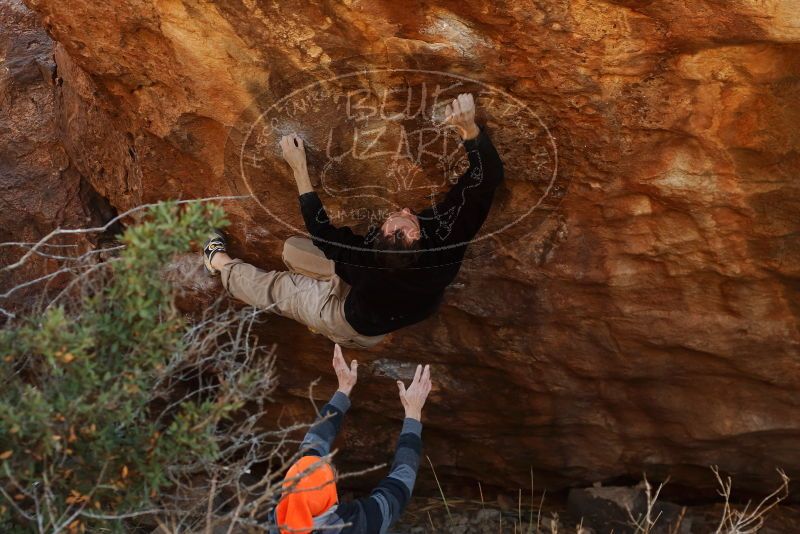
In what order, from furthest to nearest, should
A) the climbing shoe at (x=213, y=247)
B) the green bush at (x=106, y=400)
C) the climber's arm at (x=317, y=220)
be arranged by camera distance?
1. the climbing shoe at (x=213, y=247)
2. the climber's arm at (x=317, y=220)
3. the green bush at (x=106, y=400)

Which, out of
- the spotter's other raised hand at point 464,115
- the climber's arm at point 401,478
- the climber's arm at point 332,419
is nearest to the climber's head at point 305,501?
the climber's arm at point 332,419

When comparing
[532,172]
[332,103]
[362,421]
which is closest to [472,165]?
[532,172]

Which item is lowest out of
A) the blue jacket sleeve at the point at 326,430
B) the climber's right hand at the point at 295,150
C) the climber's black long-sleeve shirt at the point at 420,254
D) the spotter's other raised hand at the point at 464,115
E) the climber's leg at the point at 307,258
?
the blue jacket sleeve at the point at 326,430

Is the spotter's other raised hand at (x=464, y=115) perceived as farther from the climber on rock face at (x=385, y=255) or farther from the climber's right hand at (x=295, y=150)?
the climber's right hand at (x=295, y=150)

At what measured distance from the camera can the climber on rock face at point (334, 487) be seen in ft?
11.5

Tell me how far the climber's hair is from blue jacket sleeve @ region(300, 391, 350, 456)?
642 mm

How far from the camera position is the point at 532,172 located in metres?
3.83

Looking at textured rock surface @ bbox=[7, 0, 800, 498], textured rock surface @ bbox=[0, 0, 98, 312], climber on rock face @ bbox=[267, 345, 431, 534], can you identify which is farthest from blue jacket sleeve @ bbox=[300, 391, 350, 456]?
textured rock surface @ bbox=[0, 0, 98, 312]

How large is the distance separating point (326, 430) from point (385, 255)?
0.76 meters

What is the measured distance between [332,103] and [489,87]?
62 cm

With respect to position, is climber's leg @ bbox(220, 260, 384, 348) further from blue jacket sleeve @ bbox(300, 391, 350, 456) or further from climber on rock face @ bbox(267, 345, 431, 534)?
blue jacket sleeve @ bbox(300, 391, 350, 456)

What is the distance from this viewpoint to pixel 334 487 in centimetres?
364

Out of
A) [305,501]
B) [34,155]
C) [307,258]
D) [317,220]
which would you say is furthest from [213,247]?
[305,501]

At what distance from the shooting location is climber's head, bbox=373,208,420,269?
378 centimetres
